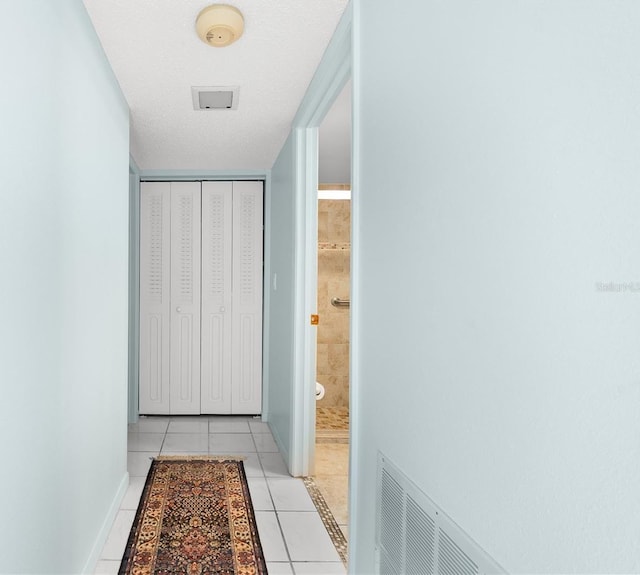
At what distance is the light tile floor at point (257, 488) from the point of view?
7.39ft

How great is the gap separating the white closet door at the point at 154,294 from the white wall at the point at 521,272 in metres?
3.68

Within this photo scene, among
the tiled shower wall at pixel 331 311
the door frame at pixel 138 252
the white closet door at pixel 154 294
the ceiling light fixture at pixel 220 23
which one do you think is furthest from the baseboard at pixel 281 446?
the ceiling light fixture at pixel 220 23

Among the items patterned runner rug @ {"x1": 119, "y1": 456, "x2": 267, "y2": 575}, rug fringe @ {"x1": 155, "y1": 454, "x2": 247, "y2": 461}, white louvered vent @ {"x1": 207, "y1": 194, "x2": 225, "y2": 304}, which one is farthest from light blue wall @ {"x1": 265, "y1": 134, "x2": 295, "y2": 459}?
patterned runner rug @ {"x1": 119, "y1": 456, "x2": 267, "y2": 575}

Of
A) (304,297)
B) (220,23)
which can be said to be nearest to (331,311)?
(304,297)

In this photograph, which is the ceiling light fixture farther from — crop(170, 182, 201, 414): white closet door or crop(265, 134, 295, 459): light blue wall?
crop(170, 182, 201, 414): white closet door

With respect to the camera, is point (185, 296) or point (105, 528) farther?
point (185, 296)

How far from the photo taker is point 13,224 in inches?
50.8

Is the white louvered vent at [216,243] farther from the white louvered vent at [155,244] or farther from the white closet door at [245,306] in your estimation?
the white louvered vent at [155,244]

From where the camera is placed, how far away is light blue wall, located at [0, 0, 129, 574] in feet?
4.21

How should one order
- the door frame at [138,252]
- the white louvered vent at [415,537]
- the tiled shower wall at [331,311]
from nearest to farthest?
1. the white louvered vent at [415,537]
2. the door frame at [138,252]
3. the tiled shower wall at [331,311]

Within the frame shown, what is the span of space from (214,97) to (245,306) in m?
2.30

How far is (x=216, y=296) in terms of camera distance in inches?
191

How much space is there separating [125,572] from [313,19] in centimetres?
234

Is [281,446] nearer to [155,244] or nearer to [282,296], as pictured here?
[282,296]
